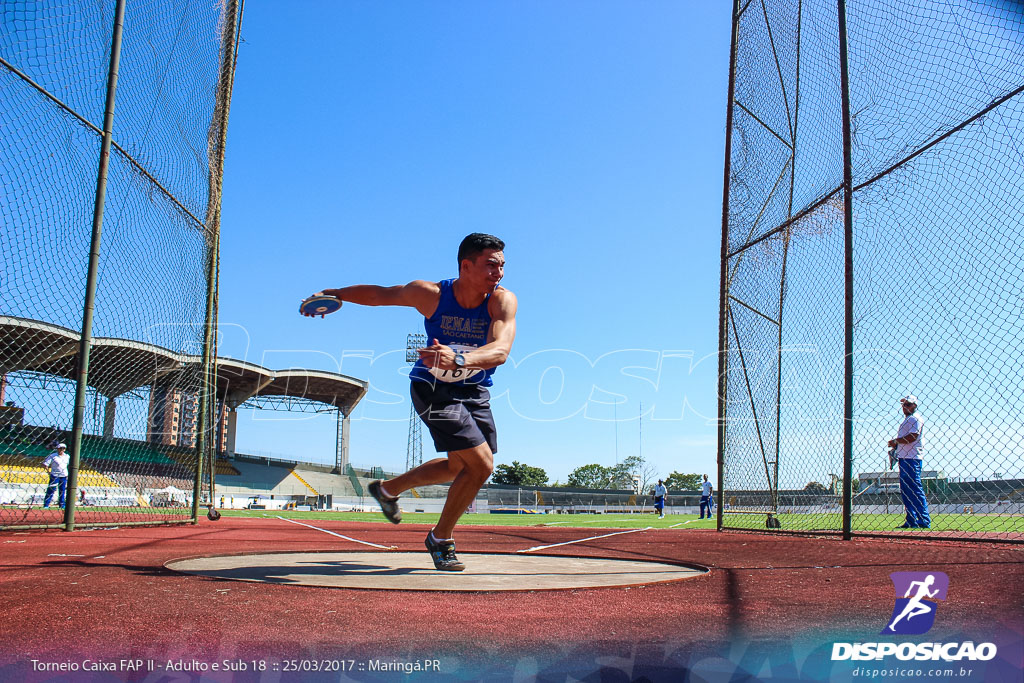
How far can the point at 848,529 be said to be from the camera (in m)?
6.08

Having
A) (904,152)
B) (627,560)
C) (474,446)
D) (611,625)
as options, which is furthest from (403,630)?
(904,152)

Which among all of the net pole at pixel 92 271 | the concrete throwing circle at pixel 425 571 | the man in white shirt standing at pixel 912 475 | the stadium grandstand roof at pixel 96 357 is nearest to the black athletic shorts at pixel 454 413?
the concrete throwing circle at pixel 425 571

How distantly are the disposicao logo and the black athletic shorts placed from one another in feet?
6.78

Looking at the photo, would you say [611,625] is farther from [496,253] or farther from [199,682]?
[496,253]

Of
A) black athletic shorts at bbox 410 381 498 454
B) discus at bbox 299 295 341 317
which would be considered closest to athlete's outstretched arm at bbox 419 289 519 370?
black athletic shorts at bbox 410 381 498 454

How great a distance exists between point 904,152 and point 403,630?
5858mm

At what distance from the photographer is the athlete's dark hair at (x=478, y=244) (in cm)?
376

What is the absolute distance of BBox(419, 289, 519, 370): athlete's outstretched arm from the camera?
9.82 ft

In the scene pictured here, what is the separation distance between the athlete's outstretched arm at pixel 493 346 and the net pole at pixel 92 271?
3.61 metres

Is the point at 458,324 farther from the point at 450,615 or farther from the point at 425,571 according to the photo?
the point at 450,615

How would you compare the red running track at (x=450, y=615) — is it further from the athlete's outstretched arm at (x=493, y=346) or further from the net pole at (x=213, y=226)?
the net pole at (x=213, y=226)

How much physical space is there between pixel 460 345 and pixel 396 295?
1.63 ft

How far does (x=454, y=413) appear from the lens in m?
3.61

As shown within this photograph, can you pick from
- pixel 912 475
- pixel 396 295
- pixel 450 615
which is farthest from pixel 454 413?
pixel 912 475
